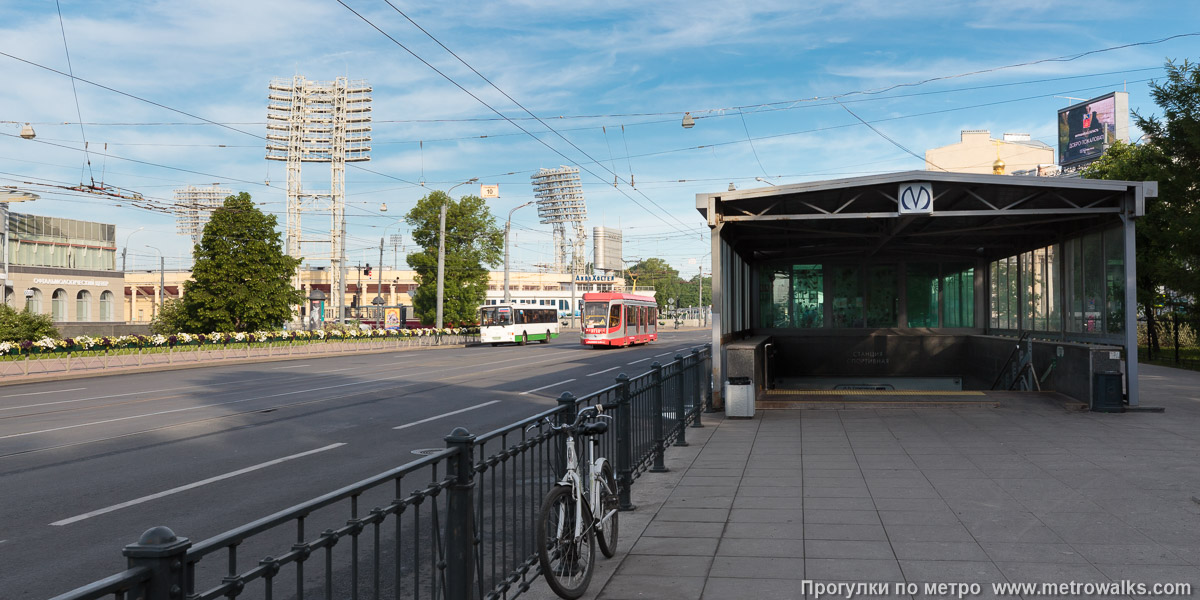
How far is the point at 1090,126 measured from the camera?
3364 inches

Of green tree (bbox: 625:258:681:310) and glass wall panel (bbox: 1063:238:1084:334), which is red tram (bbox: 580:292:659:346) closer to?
glass wall panel (bbox: 1063:238:1084:334)

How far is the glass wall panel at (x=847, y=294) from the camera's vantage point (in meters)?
23.7

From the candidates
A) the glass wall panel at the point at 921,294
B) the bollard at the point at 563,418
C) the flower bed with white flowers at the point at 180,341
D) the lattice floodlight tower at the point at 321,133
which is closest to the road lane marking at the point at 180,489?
the bollard at the point at 563,418

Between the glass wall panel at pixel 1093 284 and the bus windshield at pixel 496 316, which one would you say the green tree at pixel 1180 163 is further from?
the bus windshield at pixel 496 316

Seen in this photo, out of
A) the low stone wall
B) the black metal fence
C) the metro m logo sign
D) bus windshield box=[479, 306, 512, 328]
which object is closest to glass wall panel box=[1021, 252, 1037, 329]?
the metro m logo sign

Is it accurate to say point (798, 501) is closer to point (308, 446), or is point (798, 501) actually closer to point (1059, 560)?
point (1059, 560)

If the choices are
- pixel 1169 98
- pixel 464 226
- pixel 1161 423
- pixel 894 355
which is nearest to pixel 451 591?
pixel 1161 423

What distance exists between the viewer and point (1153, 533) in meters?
6.70

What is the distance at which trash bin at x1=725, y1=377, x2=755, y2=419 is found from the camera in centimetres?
1505

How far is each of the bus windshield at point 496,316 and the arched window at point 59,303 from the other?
31.0m

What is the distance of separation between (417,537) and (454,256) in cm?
5794

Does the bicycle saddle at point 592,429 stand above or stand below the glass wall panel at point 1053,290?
below

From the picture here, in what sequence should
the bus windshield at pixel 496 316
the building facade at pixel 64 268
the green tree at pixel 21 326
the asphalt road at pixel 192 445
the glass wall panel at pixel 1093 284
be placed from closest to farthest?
the asphalt road at pixel 192 445 → the glass wall panel at pixel 1093 284 → the green tree at pixel 21 326 → the bus windshield at pixel 496 316 → the building facade at pixel 64 268

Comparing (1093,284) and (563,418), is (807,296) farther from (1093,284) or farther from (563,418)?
(563,418)
